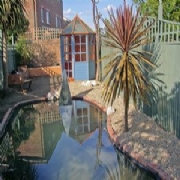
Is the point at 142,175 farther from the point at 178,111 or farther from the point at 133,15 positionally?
the point at 133,15

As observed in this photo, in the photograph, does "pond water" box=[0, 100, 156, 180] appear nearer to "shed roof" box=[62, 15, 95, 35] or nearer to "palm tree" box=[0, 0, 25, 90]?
"palm tree" box=[0, 0, 25, 90]

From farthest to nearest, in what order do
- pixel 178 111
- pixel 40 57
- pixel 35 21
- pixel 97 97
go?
pixel 35 21
pixel 40 57
pixel 97 97
pixel 178 111

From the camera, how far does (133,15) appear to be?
5.06 meters

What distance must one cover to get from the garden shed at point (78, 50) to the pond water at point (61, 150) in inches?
184

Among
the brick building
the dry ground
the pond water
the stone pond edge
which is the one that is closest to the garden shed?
the dry ground

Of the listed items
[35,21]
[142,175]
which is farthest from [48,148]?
[35,21]

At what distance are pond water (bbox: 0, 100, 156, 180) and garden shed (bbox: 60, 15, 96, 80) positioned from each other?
467cm

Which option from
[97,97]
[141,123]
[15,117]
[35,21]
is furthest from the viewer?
[35,21]

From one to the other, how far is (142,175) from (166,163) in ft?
1.56

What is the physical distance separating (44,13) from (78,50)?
12.3 metres

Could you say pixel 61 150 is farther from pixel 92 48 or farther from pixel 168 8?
pixel 92 48

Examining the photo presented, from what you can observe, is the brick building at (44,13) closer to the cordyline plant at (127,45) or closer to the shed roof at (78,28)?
the shed roof at (78,28)

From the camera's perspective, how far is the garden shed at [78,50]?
13.0m

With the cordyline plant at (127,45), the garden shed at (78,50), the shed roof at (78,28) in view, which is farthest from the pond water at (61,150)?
the shed roof at (78,28)
